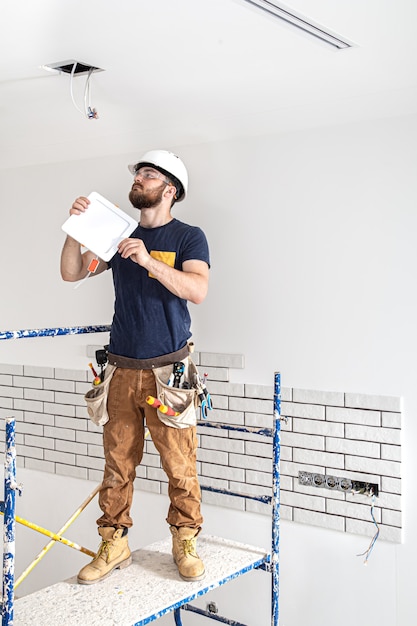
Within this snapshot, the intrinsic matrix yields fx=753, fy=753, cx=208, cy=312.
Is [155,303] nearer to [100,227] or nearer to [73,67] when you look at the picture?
[100,227]

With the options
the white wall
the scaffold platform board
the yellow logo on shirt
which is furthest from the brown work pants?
the white wall

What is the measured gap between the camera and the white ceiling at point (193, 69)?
83.1 inches

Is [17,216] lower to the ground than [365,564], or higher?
higher

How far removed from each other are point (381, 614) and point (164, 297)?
5.18 feet

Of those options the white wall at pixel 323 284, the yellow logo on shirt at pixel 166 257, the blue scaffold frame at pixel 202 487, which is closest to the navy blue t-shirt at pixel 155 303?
the yellow logo on shirt at pixel 166 257

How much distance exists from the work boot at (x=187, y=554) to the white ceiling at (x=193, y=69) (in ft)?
5.36

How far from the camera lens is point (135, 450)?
8.86 ft

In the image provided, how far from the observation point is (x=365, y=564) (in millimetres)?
3068

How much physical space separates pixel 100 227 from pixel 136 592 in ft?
4.03

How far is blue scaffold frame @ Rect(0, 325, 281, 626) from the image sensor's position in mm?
2111

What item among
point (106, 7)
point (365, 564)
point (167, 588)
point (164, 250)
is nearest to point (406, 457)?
point (365, 564)

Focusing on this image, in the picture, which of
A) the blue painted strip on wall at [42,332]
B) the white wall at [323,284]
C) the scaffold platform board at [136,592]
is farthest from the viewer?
the white wall at [323,284]

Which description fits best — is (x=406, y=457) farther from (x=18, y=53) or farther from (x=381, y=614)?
(x=18, y=53)

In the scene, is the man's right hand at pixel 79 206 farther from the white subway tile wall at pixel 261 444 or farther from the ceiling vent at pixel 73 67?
the white subway tile wall at pixel 261 444
